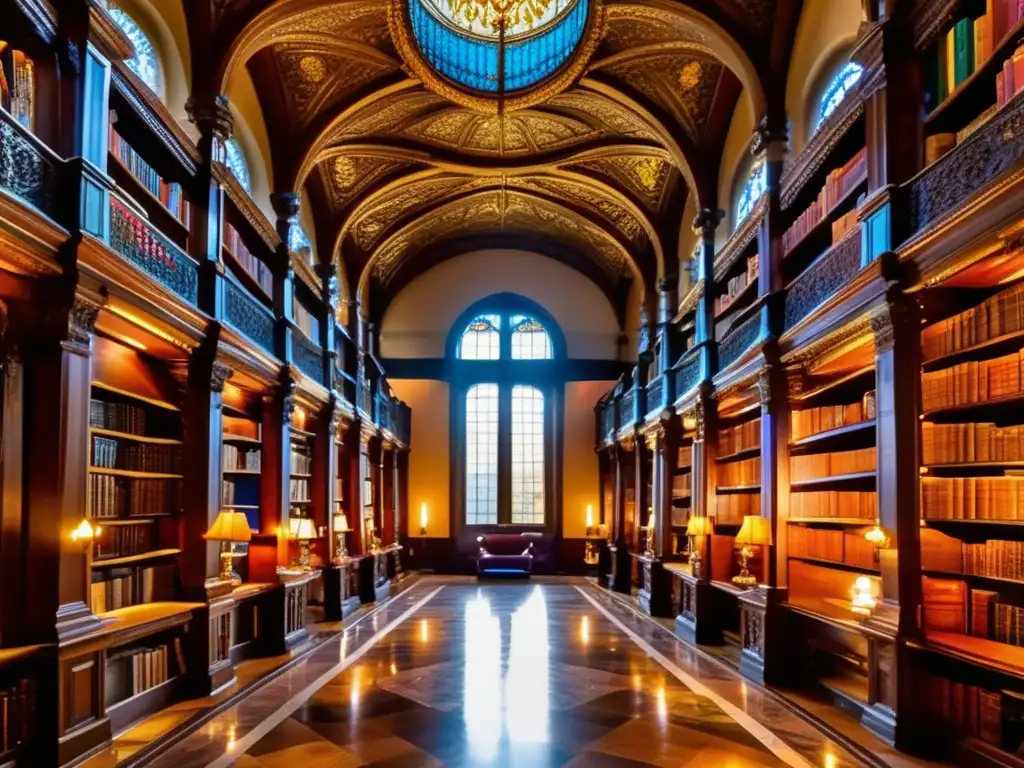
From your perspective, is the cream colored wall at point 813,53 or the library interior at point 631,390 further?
the cream colored wall at point 813,53

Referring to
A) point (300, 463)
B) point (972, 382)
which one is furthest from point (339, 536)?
point (972, 382)

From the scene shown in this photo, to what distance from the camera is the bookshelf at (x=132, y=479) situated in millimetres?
5820

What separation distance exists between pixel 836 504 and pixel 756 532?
2.32 feet

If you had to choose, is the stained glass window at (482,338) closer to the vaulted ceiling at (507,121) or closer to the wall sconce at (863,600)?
the vaulted ceiling at (507,121)

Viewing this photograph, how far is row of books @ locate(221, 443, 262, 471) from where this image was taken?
834 cm

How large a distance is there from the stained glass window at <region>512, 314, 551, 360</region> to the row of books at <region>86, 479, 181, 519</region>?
12.5 metres

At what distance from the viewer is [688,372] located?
1067 centimetres

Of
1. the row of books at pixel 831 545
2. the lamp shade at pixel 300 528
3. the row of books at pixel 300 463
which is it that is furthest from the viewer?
the row of books at pixel 300 463

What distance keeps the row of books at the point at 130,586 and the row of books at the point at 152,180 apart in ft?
9.38

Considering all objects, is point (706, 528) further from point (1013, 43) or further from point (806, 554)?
point (1013, 43)

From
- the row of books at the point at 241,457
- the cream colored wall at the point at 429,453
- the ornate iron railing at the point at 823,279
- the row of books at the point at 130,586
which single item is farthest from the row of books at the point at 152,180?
the cream colored wall at the point at 429,453

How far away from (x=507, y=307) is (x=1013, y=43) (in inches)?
587

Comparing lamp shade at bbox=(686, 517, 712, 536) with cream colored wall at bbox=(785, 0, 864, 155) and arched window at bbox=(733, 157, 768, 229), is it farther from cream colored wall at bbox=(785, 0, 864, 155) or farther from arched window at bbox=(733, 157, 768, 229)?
cream colored wall at bbox=(785, 0, 864, 155)

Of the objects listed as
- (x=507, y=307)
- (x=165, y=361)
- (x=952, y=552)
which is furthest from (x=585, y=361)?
(x=952, y=552)
